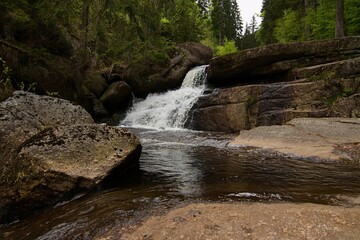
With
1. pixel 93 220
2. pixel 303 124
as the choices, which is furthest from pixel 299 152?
pixel 93 220

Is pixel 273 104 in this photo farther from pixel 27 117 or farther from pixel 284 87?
pixel 27 117

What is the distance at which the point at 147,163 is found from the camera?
7379 millimetres

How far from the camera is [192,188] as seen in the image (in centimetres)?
524

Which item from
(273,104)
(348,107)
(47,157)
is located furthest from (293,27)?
(47,157)

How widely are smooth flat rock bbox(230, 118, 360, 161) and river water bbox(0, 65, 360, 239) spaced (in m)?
0.51

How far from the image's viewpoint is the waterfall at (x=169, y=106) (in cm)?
1513

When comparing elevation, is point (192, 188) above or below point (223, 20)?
below

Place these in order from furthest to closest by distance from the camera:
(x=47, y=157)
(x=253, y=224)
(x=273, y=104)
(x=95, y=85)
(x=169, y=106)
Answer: (x=95, y=85) → (x=169, y=106) → (x=273, y=104) → (x=47, y=157) → (x=253, y=224)

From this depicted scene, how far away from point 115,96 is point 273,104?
1049cm

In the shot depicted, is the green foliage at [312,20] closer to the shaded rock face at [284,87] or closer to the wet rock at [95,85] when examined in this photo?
the shaded rock face at [284,87]

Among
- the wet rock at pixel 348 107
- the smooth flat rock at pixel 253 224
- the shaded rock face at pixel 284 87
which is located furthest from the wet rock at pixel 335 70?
the smooth flat rock at pixel 253 224

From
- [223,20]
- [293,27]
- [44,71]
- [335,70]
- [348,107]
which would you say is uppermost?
[223,20]

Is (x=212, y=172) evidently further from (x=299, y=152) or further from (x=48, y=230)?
(x=48, y=230)

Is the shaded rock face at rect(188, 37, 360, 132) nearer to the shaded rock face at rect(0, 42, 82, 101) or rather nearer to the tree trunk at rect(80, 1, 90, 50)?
the tree trunk at rect(80, 1, 90, 50)
